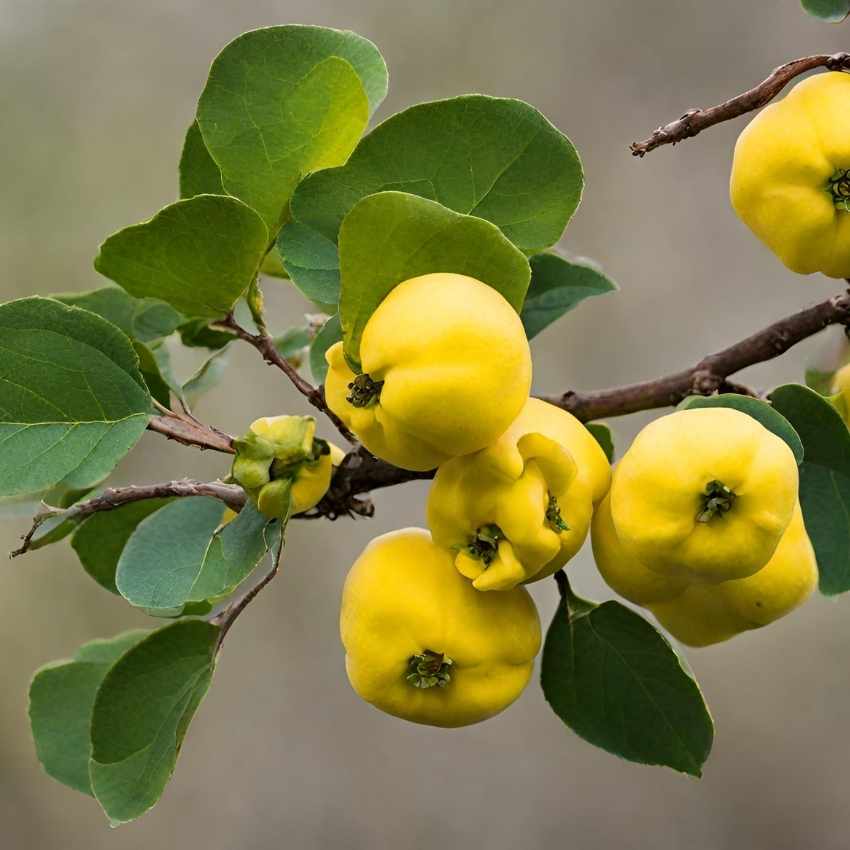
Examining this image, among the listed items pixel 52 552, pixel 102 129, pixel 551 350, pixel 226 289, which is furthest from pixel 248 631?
pixel 226 289

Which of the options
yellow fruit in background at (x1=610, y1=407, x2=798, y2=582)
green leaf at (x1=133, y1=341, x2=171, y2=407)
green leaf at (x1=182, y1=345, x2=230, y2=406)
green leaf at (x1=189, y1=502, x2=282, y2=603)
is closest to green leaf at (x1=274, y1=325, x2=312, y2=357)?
green leaf at (x1=182, y1=345, x2=230, y2=406)

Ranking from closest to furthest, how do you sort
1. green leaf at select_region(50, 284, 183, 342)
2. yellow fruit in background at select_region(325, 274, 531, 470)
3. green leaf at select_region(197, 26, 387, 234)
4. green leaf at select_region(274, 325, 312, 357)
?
yellow fruit in background at select_region(325, 274, 531, 470), green leaf at select_region(197, 26, 387, 234), green leaf at select_region(50, 284, 183, 342), green leaf at select_region(274, 325, 312, 357)

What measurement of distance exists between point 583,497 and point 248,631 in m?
1.81

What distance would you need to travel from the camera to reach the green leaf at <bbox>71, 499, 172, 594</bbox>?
2.16ft

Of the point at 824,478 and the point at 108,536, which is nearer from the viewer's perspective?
the point at 824,478

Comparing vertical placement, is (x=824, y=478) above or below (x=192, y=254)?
below

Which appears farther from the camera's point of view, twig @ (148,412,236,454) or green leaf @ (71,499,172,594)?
green leaf @ (71,499,172,594)

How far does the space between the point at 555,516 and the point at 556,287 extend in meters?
0.19

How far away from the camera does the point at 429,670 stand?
51 cm

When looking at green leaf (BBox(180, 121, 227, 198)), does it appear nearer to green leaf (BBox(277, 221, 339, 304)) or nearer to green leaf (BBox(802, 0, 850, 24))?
green leaf (BBox(277, 221, 339, 304))

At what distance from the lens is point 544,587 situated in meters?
1.91

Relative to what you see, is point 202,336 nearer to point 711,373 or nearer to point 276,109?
point 276,109

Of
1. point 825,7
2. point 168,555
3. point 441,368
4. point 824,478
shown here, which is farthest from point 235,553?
point 825,7

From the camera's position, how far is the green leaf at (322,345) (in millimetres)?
602
